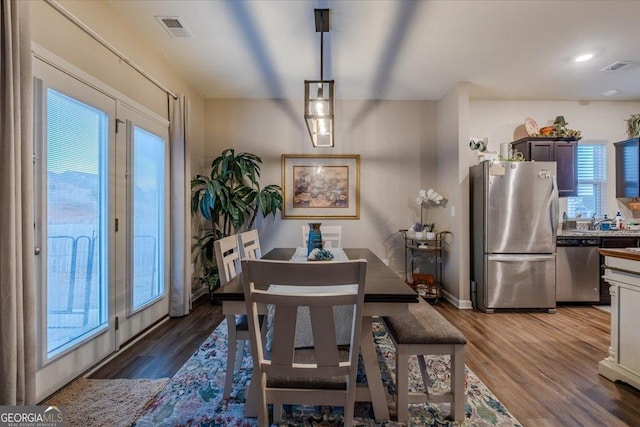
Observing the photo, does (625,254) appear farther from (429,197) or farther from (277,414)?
(277,414)

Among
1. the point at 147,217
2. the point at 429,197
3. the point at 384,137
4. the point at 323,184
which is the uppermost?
Answer: the point at 384,137

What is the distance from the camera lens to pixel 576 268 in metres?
3.80

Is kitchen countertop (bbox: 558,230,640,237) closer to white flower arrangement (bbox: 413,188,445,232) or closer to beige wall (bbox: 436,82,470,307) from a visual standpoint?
beige wall (bbox: 436,82,470,307)

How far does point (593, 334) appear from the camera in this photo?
2.98 m

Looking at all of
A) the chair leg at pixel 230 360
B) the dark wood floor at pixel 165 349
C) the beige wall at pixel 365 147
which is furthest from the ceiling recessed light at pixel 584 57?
the dark wood floor at pixel 165 349

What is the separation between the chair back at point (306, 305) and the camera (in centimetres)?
114

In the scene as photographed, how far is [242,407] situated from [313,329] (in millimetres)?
1024

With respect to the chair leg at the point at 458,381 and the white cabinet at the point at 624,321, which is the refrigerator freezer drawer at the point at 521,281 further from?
the chair leg at the point at 458,381

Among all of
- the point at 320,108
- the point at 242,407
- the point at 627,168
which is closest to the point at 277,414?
the point at 242,407

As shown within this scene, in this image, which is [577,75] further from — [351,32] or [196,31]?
[196,31]

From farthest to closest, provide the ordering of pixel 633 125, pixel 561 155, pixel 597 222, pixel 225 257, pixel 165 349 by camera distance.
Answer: pixel 633 125
pixel 597 222
pixel 561 155
pixel 165 349
pixel 225 257

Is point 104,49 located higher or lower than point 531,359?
higher

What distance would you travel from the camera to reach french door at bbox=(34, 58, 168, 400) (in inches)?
74.1

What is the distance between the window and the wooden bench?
408cm
